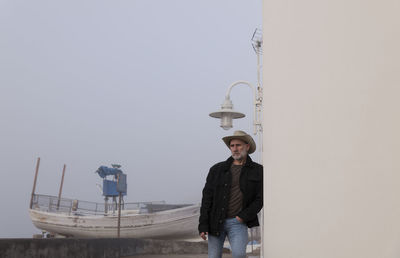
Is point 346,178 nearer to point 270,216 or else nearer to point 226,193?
point 270,216

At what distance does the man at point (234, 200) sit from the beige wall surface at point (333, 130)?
34.1 inches

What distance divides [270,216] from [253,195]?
1018 mm

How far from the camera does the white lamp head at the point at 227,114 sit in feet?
33.6

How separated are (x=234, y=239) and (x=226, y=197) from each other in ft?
1.37

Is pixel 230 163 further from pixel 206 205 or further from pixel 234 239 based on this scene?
pixel 234 239

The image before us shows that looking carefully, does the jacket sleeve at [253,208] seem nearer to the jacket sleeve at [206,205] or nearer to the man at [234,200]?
the man at [234,200]

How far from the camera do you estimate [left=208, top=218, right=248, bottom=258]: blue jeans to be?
168 inches

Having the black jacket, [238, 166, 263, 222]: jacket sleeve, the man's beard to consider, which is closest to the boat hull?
the black jacket

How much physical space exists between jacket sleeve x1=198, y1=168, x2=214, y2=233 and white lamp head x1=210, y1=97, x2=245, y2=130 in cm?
558

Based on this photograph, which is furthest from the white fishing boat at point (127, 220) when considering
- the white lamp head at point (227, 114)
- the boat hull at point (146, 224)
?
the white lamp head at point (227, 114)

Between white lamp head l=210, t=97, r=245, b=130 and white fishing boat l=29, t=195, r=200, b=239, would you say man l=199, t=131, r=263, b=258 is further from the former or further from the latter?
white fishing boat l=29, t=195, r=200, b=239

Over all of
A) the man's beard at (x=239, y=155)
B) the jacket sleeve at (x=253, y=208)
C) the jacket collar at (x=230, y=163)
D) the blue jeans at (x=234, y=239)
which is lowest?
the blue jeans at (x=234, y=239)

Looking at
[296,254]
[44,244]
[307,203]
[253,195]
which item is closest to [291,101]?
[307,203]

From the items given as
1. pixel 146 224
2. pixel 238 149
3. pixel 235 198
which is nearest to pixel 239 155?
pixel 238 149
